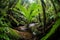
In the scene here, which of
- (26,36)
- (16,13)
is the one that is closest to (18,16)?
(16,13)

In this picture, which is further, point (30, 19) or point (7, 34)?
point (30, 19)

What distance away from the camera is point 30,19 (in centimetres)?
434

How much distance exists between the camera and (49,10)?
4.05 m

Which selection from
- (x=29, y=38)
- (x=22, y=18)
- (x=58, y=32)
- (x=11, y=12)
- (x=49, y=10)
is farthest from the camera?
(x=22, y=18)

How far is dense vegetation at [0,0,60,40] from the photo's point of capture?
9.60ft

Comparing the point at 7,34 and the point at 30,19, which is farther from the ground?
the point at 7,34

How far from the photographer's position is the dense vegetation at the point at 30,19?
2.93 metres

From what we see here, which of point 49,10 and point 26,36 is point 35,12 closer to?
point 49,10

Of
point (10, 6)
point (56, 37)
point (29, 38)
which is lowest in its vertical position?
point (29, 38)

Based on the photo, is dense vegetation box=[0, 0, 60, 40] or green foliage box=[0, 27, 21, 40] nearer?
green foliage box=[0, 27, 21, 40]

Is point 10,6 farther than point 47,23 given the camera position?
Yes

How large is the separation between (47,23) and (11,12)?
168 centimetres

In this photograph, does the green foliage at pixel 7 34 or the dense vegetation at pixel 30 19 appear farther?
the dense vegetation at pixel 30 19

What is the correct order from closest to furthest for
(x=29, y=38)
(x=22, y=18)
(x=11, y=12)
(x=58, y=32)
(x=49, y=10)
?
(x=58, y=32) → (x=29, y=38) → (x=49, y=10) → (x=11, y=12) → (x=22, y=18)
